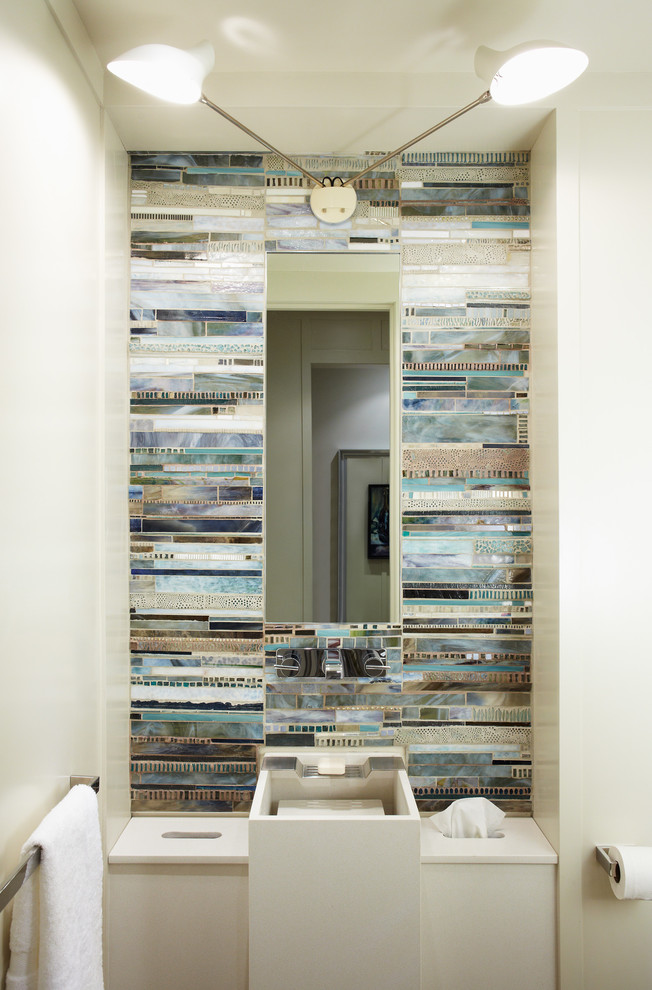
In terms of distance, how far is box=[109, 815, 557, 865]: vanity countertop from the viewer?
58.4 inches

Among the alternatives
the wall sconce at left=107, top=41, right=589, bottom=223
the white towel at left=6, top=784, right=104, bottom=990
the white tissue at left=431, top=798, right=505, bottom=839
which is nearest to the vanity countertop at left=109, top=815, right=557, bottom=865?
the white tissue at left=431, top=798, right=505, bottom=839

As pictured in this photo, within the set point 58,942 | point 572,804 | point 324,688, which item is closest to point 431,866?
point 572,804

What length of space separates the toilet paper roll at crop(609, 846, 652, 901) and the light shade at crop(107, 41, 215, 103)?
181cm

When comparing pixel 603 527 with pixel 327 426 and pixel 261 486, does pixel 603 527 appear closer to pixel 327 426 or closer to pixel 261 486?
pixel 327 426

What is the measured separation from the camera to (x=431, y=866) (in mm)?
1484

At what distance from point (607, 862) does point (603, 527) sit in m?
0.73

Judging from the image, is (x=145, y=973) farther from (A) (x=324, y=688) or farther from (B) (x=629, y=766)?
(B) (x=629, y=766)

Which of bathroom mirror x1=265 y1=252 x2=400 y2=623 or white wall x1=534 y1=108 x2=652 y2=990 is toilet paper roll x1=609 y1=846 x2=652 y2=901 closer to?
white wall x1=534 y1=108 x2=652 y2=990

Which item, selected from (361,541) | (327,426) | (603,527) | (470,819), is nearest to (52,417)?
(327,426)

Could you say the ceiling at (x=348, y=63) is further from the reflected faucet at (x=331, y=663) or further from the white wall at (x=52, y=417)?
the reflected faucet at (x=331, y=663)

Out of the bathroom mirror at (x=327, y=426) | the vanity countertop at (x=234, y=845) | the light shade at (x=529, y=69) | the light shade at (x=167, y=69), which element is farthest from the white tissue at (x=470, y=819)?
the light shade at (x=167, y=69)

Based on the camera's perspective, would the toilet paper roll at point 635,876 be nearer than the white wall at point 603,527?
Yes

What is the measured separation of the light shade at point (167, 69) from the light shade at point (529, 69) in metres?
0.56

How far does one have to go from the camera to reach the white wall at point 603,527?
1482 millimetres
